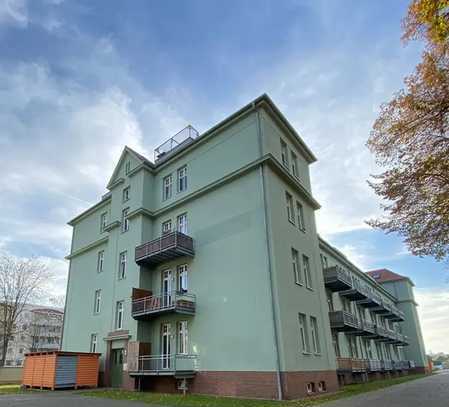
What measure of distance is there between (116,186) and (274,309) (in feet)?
50.6

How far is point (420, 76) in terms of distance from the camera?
9.76 m

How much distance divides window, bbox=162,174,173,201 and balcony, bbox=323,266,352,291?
1173 centimetres

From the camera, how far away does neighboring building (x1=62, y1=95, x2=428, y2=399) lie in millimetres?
15367

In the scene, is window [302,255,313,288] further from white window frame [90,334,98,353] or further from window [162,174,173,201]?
white window frame [90,334,98,353]

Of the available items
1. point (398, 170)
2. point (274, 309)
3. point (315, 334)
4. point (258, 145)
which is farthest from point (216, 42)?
point (315, 334)

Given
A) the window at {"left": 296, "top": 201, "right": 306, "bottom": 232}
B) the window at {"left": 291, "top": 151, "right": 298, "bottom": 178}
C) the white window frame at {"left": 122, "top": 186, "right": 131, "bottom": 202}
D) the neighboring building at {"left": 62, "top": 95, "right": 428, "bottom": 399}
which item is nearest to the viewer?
the neighboring building at {"left": 62, "top": 95, "right": 428, "bottom": 399}

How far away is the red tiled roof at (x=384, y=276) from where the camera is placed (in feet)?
170

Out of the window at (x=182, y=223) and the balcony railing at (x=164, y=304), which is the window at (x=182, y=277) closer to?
the balcony railing at (x=164, y=304)

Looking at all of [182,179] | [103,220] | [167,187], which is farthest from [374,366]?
[103,220]

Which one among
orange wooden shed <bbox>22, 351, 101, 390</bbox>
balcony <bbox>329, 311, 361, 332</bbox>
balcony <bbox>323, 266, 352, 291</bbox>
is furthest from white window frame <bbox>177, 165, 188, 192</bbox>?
balcony <bbox>329, 311, 361, 332</bbox>

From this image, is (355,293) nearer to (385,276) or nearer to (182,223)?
(182,223)

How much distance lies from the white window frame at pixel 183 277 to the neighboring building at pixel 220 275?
0.35ft

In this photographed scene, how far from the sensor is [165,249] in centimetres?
1862

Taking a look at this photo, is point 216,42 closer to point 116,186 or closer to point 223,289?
point 223,289
